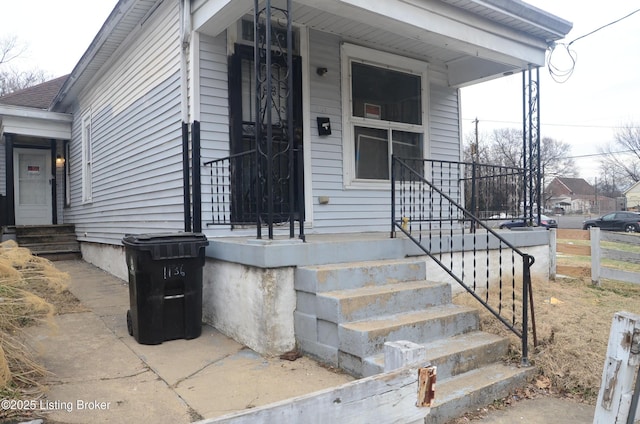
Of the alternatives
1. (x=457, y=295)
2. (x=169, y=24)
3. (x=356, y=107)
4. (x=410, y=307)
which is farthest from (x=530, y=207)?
(x=169, y=24)

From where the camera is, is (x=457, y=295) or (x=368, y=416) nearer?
(x=368, y=416)

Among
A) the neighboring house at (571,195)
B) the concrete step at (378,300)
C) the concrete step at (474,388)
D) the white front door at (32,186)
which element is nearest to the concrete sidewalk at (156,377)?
the concrete step at (378,300)

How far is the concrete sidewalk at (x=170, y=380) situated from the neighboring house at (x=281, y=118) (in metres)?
0.40

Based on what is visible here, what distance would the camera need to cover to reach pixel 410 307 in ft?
13.2

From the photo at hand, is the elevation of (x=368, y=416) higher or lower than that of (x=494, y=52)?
lower

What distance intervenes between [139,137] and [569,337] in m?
6.20

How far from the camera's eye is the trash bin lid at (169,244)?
4102 mm

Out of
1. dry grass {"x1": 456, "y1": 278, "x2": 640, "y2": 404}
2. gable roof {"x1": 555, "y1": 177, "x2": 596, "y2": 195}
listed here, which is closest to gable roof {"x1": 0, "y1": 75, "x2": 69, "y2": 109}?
dry grass {"x1": 456, "y1": 278, "x2": 640, "y2": 404}

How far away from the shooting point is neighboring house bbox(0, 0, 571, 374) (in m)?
4.48

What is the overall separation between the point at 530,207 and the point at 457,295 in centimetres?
232

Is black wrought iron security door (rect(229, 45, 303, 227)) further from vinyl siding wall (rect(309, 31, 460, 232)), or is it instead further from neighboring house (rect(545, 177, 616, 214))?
neighboring house (rect(545, 177, 616, 214))

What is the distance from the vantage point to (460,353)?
343 centimetres

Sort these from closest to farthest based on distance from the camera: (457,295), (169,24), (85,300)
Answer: (457,295), (169,24), (85,300)

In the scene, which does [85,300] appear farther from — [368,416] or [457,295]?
[368,416]
